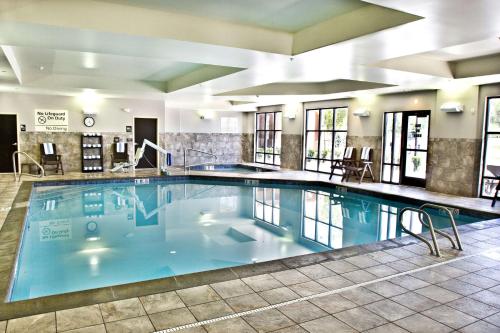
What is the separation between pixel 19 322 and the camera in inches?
101

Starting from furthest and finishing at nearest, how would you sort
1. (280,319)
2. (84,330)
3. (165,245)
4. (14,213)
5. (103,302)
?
1. (14,213)
2. (165,245)
3. (103,302)
4. (280,319)
5. (84,330)

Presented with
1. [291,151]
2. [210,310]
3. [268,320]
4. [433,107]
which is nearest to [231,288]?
[210,310]

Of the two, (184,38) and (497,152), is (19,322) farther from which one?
(497,152)

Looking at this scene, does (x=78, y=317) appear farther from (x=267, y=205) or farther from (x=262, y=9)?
(x=267, y=205)

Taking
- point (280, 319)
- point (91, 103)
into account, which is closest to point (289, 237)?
point (280, 319)

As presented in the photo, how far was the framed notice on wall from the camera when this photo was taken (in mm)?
11000

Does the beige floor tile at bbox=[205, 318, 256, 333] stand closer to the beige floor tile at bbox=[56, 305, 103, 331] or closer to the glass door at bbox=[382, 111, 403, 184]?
the beige floor tile at bbox=[56, 305, 103, 331]

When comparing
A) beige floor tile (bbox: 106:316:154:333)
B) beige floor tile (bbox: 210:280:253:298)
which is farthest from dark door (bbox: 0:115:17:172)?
beige floor tile (bbox: 106:316:154:333)

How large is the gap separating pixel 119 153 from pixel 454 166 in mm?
9489

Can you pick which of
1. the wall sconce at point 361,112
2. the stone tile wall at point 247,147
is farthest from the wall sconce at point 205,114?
the wall sconce at point 361,112

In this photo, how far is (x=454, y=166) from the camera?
8336mm

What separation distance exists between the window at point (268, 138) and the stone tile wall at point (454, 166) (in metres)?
7.00

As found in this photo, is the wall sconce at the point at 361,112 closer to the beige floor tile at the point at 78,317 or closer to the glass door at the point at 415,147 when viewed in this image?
the glass door at the point at 415,147

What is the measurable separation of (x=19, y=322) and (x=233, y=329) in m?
1.49
